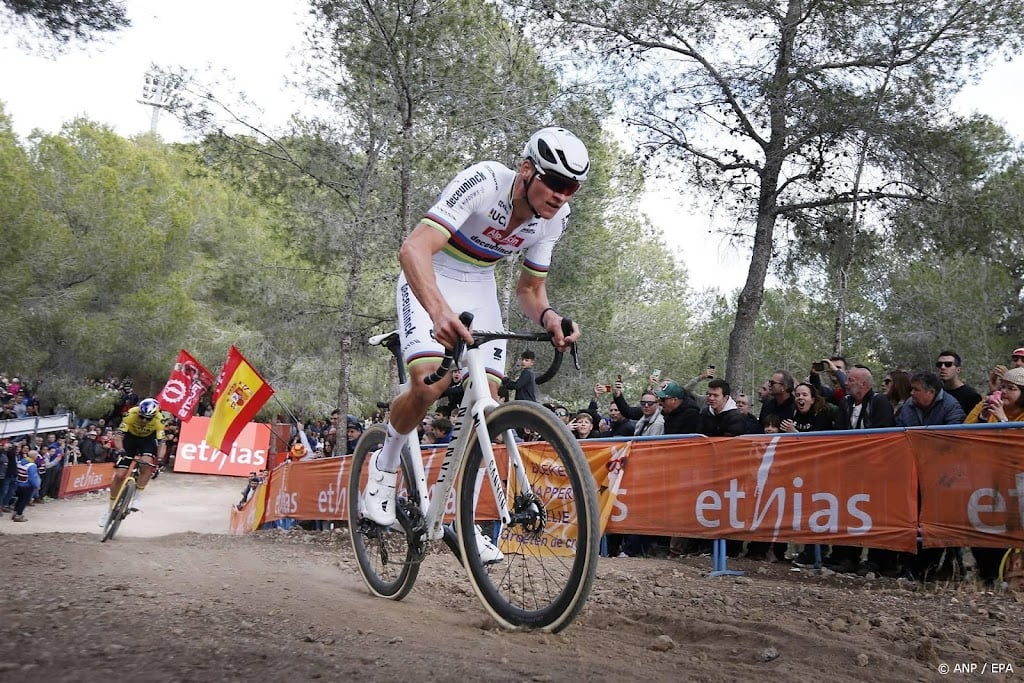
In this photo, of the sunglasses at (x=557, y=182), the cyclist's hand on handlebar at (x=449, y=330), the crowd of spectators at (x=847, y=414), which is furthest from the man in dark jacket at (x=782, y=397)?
the cyclist's hand on handlebar at (x=449, y=330)

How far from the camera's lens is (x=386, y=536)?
5.40m

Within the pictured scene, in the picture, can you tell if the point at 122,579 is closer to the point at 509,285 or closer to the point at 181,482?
the point at 509,285

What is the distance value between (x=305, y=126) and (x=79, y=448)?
633 inches

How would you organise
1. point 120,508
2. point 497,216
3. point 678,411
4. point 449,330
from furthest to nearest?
point 120,508
point 678,411
point 497,216
point 449,330

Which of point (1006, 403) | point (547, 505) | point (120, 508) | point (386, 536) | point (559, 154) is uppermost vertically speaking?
point (559, 154)

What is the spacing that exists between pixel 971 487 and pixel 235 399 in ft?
46.7

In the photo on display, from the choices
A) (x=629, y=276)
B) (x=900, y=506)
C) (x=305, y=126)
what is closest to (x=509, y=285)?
(x=305, y=126)

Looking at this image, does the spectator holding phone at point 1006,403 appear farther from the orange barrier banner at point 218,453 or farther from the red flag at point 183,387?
the orange barrier banner at point 218,453

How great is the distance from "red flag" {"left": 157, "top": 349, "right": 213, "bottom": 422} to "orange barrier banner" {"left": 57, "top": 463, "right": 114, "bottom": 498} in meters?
5.12

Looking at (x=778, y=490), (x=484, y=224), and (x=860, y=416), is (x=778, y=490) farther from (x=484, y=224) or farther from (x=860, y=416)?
(x=484, y=224)

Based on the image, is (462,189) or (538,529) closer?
(538,529)

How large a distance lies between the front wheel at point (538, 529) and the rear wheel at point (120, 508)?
973 centimetres

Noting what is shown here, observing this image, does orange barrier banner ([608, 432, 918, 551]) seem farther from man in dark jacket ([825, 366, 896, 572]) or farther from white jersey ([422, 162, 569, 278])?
white jersey ([422, 162, 569, 278])

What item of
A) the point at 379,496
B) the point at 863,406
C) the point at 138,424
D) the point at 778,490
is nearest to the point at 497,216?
the point at 379,496
